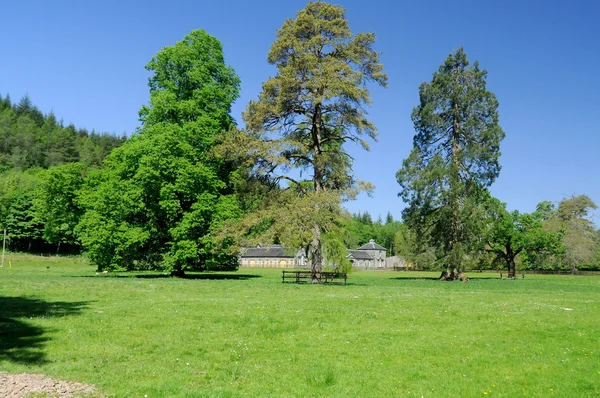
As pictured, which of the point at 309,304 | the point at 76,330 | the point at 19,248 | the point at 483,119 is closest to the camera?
the point at 76,330

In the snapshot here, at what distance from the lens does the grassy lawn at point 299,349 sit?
8867mm

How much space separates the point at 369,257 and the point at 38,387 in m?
138

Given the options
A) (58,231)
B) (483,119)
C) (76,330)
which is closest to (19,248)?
(58,231)

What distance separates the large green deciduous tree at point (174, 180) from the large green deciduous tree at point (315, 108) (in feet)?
16.1

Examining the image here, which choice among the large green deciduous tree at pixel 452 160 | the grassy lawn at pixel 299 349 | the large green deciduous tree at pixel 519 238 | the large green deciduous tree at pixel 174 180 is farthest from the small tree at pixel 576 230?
the grassy lawn at pixel 299 349

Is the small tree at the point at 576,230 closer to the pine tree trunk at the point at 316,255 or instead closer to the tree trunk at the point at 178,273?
the pine tree trunk at the point at 316,255

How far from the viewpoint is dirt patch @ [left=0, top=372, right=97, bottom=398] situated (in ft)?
25.1

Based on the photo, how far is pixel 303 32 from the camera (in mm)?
37406

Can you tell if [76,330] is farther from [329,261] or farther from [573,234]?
[573,234]

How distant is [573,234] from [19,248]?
349 feet

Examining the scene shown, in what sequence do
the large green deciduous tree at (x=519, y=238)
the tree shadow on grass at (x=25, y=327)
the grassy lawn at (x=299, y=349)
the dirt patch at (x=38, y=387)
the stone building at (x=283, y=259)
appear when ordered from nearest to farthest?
the dirt patch at (x=38, y=387), the grassy lawn at (x=299, y=349), the tree shadow on grass at (x=25, y=327), the large green deciduous tree at (x=519, y=238), the stone building at (x=283, y=259)

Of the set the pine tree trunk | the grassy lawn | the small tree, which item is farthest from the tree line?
the small tree

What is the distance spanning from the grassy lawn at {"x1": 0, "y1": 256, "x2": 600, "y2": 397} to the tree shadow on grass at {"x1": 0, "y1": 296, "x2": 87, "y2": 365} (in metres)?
0.03

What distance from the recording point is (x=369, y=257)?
143000 mm
